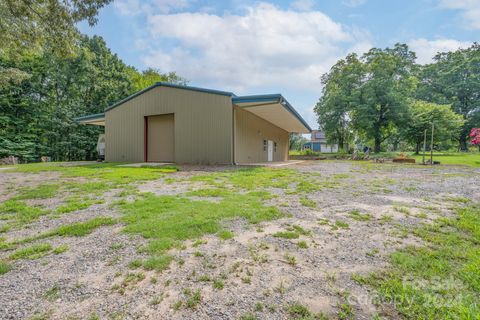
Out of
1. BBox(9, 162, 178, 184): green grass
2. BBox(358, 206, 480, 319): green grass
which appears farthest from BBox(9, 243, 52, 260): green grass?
BBox(9, 162, 178, 184): green grass

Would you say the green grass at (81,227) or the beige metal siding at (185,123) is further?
the beige metal siding at (185,123)

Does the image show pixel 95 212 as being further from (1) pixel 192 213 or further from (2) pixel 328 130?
(2) pixel 328 130

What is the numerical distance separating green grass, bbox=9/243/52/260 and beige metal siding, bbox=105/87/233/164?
816 cm

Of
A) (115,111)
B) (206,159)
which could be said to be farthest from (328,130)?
(115,111)

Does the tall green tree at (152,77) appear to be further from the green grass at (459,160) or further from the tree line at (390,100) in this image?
the green grass at (459,160)

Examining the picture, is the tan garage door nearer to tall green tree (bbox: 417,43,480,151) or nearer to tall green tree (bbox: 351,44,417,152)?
tall green tree (bbox: 351,44,417,152)

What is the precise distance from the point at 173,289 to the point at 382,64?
82.5 ft

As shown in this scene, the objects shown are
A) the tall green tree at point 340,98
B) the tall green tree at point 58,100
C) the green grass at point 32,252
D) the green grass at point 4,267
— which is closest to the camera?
the green grass at point 4,267

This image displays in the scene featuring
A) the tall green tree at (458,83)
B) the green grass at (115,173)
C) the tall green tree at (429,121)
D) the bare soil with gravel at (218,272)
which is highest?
the tall green tree at (458,83)

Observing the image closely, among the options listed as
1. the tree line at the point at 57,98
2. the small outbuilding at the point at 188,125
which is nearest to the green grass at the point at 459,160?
the small outbuilding at the point at 188,125

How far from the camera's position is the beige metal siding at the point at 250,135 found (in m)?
10.7

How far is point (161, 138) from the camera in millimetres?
11766

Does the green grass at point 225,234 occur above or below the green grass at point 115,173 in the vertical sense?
below

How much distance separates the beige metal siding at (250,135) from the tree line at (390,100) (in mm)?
9766
